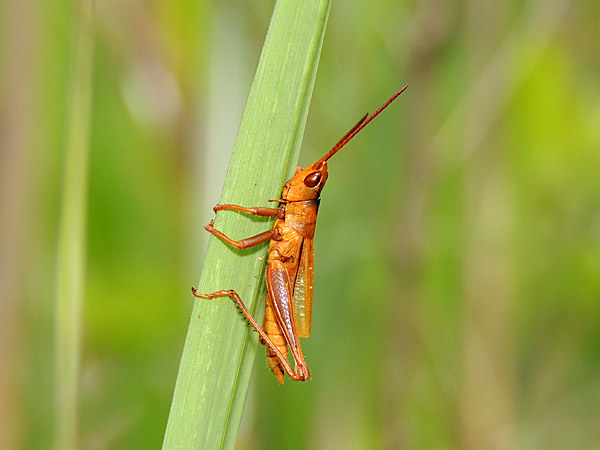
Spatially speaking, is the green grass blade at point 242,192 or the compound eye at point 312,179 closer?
the green grass blade at point 242,192

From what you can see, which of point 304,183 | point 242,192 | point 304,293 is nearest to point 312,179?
point 304,183

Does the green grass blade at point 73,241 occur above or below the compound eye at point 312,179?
below

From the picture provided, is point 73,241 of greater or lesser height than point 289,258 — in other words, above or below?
below

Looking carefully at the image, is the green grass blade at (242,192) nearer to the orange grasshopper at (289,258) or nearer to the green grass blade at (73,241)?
the green grass blade at (73,241)

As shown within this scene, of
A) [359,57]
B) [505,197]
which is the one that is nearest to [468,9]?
[359,57]

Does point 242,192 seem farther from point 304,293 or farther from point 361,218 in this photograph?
point 361,218

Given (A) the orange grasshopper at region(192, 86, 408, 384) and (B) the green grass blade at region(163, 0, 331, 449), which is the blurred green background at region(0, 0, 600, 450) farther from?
(B) the green grass blade at region(163, 0, 331, 449)

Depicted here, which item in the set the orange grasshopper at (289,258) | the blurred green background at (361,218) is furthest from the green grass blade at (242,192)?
the blurred green background at (361,218)
